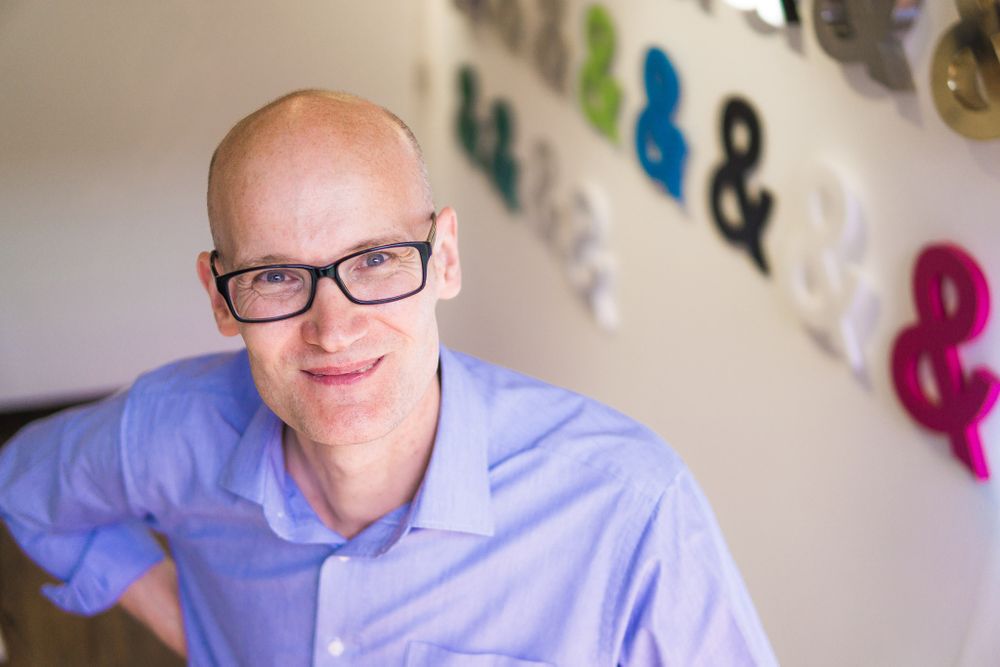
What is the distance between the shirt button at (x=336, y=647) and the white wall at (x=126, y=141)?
3.50 m

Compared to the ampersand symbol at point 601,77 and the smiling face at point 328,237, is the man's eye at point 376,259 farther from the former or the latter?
the ampersand symbol at point 601,77

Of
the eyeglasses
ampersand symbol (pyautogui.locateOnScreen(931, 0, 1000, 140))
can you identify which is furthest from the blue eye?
ampersand symbol (pyautogui.locateOnScreen(931, 0, 1000, 140))

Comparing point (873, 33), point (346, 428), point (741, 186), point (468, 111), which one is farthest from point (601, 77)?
point (346, 428)

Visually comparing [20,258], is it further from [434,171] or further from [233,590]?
[233,590]

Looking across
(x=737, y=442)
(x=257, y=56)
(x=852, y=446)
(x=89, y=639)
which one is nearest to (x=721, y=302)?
(x=737, y=442)

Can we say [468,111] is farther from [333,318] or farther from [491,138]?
[333,318]

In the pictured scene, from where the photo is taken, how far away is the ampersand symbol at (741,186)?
2311 mm

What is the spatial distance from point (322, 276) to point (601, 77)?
5.82 ft

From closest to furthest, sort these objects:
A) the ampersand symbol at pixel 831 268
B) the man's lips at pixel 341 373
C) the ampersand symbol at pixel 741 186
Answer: the man's lips at pixel 341 373
the ampersand symbol at pixel 831 268
the ampersand symbol at pixel 741 186

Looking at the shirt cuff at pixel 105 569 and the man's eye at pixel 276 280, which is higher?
the man's eye at pixel 276 280

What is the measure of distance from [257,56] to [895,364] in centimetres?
351

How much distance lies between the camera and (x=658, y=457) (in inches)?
57.1

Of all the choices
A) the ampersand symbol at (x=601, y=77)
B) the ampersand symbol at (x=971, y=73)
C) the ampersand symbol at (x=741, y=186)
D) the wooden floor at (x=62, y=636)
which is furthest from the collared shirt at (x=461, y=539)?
the wooden floor at (x=62, y=636)

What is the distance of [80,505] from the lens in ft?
5.85
